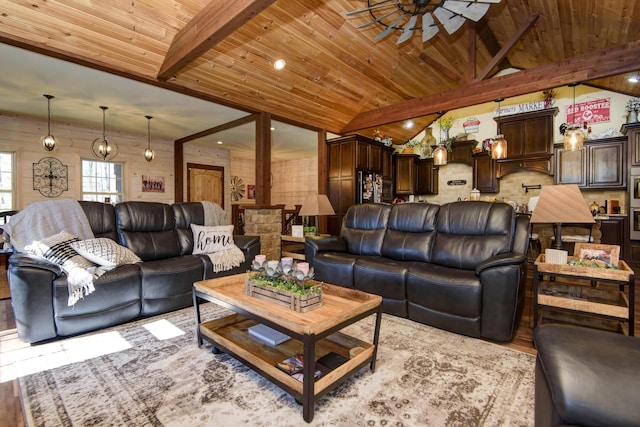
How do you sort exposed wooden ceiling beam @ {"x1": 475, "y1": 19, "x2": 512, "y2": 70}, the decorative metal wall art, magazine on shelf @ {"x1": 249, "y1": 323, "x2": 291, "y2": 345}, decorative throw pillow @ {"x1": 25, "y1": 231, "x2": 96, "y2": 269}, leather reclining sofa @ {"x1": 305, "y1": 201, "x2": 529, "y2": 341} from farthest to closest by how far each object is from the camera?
1. the decorative metal wall art
2. exposed wooden ceiling beam @ {"x1": 475, "y1": 19, "x2": 512, "y2": 70}
3. decorative throw pillow @ {"x1": 25, "y1": 231, "x2": 96, "y2": 269}
4. leather reclining sofa @ {"x1": 305, "y1": 201, "x2": 529, "y2": 341}
5. magazine on shelf @ {"x1": 249, "y1": 323, "x2": 291, "y2": 345}

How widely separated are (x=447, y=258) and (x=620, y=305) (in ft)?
4.02

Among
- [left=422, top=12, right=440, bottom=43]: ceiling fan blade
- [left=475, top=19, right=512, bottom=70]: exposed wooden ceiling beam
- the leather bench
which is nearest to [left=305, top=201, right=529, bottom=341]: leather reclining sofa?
the leather bench

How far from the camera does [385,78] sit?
5484 mm

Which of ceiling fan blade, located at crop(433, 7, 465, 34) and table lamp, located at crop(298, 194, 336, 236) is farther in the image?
table lamp, located at crop(298, 194, 336, 236)

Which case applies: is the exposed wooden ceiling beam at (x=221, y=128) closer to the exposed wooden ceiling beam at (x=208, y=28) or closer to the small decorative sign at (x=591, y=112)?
the exposed wooden ceiling beam at (x=208, y=28)

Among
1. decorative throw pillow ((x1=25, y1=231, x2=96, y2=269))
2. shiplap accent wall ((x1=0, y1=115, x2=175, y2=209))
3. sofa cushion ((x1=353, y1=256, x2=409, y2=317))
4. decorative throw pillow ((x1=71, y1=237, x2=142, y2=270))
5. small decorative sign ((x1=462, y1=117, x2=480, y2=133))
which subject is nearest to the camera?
decorative throw pillow ((x1=25, y1=231, x2=96, y2=269))

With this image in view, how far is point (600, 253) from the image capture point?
8.04 feet

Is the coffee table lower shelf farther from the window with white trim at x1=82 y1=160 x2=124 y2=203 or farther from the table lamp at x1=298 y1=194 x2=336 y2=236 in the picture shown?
the window with white trim at x1=82 y1=160 x2=124 y2=203

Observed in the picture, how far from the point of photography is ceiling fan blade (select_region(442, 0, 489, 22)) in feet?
9.34

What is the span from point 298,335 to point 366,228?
7.93 feet

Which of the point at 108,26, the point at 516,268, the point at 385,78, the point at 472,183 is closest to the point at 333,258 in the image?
the point at 516,268

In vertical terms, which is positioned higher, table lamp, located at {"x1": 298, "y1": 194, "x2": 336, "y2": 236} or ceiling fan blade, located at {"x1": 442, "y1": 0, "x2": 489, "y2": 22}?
ceiling fan blade, located at {"x1": 442, "y1": 0, "x2": 489, "y2": 22}

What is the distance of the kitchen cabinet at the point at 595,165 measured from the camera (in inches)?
214

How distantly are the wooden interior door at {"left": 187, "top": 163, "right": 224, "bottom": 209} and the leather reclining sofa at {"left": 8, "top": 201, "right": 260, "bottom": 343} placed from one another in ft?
13.6
